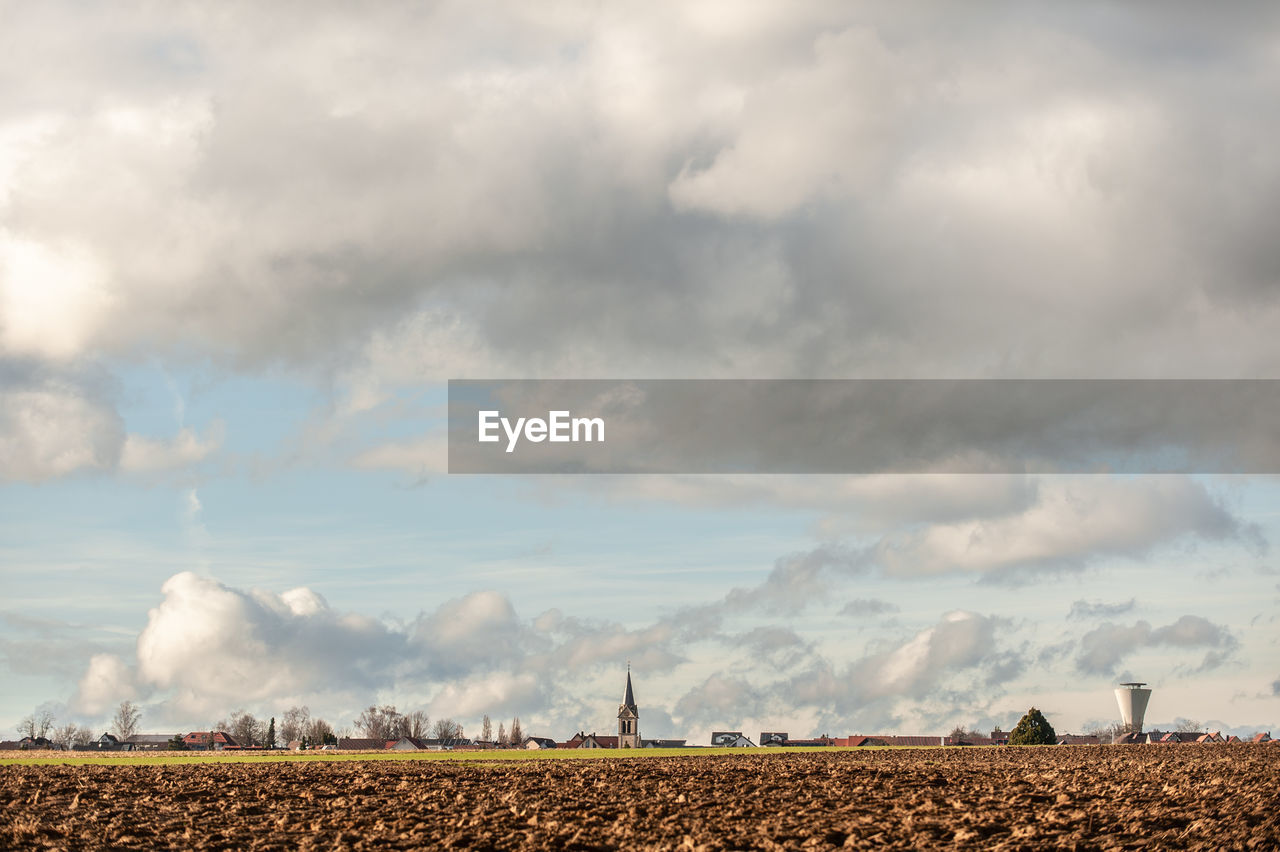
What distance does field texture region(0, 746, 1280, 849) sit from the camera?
107 ft

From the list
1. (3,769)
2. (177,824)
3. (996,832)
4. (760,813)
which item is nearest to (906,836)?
(996,832)

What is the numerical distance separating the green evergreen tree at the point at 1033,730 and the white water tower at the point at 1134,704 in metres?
22.1

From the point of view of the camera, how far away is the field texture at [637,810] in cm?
3250

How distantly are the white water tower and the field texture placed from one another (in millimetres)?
111306

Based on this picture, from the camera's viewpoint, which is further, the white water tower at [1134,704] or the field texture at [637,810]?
the white water tower at [1134,704]

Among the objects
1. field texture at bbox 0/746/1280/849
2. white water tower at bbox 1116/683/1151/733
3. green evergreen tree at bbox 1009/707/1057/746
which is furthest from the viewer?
white water tower at bbox 1116/683/1151/733

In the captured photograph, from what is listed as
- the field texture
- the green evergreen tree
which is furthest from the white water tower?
the field texture

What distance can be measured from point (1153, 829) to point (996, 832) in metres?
5.50

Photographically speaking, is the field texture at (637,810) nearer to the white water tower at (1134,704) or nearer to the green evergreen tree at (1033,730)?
the green evergreen tree at (1033,730)

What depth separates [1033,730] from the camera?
138 metres

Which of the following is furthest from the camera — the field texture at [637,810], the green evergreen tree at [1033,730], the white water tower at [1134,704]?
the white water tower at [1134,704]

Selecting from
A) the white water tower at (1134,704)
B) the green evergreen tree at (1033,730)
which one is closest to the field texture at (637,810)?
the green evergreen tree at (1033,730)

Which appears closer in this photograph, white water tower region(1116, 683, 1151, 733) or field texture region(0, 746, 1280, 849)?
field texture region(0, 746, 1280, 849)

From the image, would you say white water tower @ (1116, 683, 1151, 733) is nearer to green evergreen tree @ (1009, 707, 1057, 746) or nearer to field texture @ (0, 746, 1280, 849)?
green evergreen tree @ (1009, 707, 1057, 746)
